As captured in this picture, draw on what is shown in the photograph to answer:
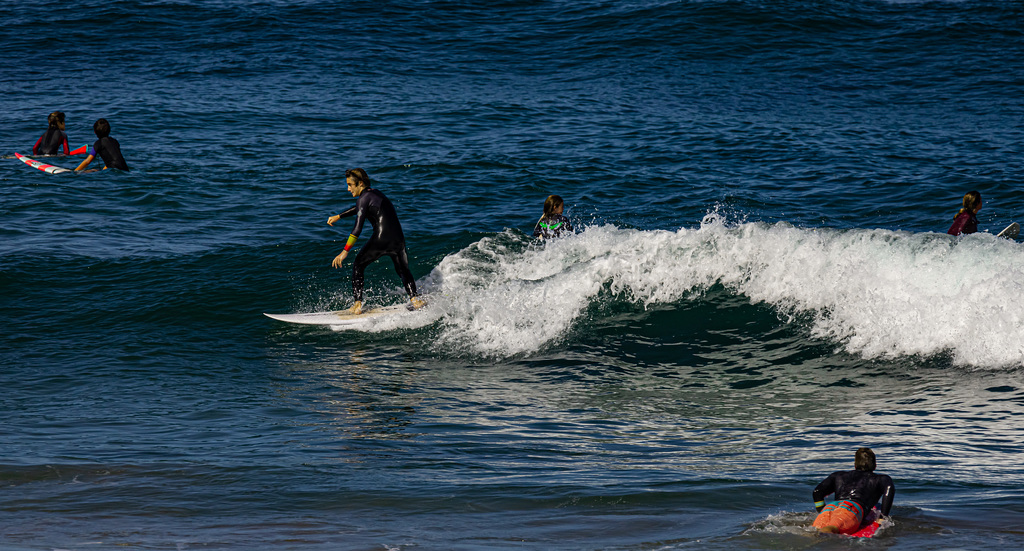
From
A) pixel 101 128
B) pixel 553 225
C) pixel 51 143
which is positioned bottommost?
pixel 553 225

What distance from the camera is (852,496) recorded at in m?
6.15

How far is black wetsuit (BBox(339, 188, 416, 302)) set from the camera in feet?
38.1

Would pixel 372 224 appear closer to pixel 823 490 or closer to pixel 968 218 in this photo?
pixel 823 490

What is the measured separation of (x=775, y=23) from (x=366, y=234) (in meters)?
18.7

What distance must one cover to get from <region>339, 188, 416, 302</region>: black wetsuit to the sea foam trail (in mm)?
954

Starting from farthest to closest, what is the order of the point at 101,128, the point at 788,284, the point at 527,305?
1. the point at 101,128
2. the point at 788,284
3. the point at 527,305

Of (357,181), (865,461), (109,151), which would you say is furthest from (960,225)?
(109,151)

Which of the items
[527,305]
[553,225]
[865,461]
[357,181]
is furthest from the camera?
[553,225]

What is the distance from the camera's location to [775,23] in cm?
3045

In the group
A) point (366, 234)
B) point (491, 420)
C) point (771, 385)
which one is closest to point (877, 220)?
point (771, 385)

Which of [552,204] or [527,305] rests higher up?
[552,204]

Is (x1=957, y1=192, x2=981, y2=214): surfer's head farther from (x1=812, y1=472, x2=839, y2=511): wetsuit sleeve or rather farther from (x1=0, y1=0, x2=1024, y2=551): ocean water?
(x1=812, y1=472, x2=839, y2=511): wetsuit sleeve

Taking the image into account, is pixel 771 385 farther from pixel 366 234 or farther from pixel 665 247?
pixel 366 234

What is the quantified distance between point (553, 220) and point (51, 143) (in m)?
12.4
